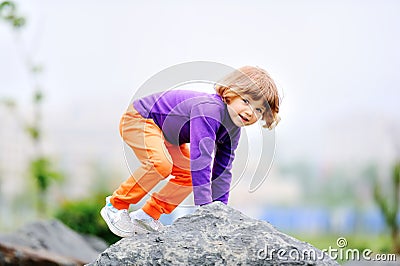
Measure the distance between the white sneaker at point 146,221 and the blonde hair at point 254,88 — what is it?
62 centimetres

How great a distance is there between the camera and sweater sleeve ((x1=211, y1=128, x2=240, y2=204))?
116 inches

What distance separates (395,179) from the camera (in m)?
8.12

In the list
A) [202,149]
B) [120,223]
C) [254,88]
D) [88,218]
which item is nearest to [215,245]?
[202,149]

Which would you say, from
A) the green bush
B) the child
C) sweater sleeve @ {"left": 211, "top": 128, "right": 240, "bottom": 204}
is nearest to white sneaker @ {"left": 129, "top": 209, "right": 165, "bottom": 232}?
the child

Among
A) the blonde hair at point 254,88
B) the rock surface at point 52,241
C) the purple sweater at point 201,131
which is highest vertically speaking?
the blonde hair at point 254,88

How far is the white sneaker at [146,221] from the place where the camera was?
110 inches

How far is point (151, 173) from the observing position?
2854 mm

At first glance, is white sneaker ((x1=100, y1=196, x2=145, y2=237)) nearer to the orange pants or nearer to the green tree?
the orange pants

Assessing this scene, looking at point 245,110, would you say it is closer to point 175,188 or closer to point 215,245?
point 175,188

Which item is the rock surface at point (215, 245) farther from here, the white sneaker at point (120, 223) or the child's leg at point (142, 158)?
the child's leg at point (142, 158)

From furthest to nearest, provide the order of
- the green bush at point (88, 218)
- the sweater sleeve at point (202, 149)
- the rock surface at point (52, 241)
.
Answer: the green bush at point (88, 218), the rock surface at point (52, 241), the sweater sleeve at point (202, 149)

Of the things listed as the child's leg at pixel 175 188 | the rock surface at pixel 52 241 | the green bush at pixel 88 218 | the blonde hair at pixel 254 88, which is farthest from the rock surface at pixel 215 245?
the green bush at pixel 88 218

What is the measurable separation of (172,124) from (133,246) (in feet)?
2.01

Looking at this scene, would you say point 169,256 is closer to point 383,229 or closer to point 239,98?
point 239,98
